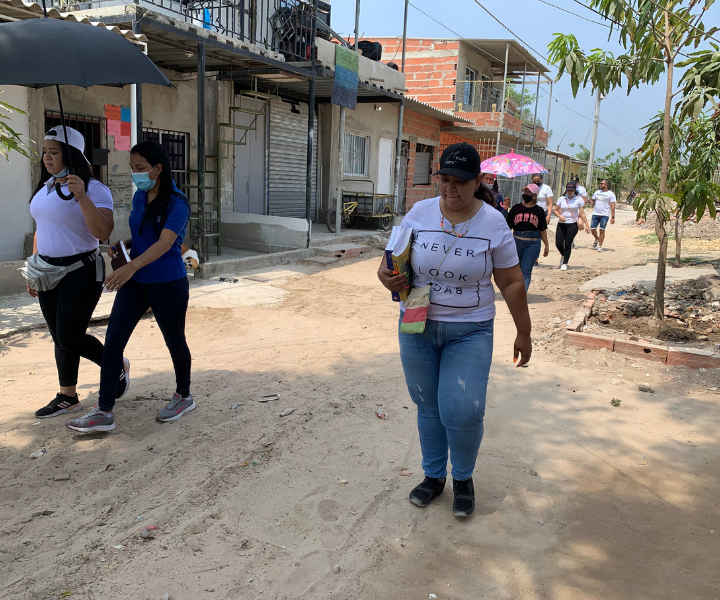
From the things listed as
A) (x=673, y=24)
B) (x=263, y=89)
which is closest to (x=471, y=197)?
(x=673, y=24)

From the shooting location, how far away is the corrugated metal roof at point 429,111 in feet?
54.2

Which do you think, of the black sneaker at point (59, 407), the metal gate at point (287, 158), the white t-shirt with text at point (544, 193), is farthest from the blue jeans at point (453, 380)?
the metal gate at point (287, 158)

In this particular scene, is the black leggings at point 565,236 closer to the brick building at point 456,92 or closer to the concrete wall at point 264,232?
the concrete wall at point 264,232

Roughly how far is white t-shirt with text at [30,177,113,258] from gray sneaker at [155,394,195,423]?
44.5 inches

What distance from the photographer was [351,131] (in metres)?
15.7

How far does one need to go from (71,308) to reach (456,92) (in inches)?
818

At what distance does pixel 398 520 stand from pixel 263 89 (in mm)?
11684

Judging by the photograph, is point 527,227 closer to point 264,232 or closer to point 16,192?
point 264,232

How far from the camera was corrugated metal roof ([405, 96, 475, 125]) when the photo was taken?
54.2 feet

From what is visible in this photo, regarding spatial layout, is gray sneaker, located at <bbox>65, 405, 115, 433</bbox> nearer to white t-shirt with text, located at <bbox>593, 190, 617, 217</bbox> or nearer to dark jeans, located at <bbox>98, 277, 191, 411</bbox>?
dark jeans, located at <bbox>98, 277, 191, 411</bbox>

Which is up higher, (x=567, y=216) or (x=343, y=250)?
(x=567, y=216)

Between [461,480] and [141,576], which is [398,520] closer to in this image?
[461,480]

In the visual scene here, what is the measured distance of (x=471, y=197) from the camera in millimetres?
2703

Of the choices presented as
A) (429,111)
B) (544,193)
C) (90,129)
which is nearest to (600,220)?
(544,193)
